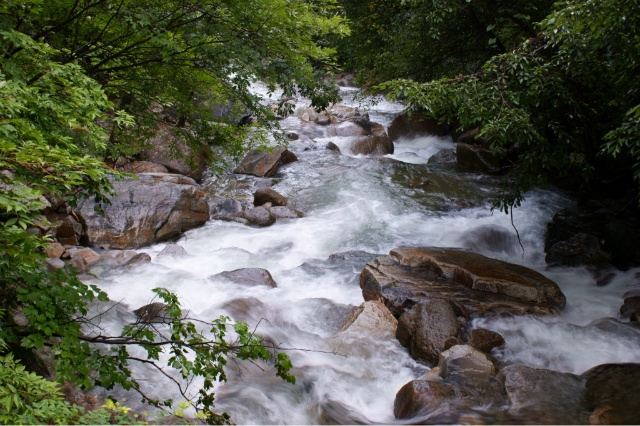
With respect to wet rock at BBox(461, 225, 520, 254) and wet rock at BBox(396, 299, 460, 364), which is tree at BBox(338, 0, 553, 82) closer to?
wet rock at BBox(461, 225, 520, 254)

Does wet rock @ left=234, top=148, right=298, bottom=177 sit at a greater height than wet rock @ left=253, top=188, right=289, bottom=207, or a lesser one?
greater

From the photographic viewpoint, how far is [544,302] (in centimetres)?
580

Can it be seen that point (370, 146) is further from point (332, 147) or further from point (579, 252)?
point (579, 252)

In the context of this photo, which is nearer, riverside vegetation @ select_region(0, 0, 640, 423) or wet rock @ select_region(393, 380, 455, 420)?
riverside vegetation @ select_region(0, 0, 640, 423)

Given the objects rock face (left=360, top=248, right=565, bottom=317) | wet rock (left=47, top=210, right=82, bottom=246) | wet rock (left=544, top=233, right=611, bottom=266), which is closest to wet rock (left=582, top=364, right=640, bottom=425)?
rock face (left=360, top=248, right=565, bottom=317)

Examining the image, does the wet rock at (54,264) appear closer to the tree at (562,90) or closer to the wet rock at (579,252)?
the tree at (562,90)

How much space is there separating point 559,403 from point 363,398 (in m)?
1.90

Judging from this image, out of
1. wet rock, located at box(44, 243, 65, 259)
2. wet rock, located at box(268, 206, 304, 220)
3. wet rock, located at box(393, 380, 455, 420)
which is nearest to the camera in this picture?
wet rock, located at box(393, 380, 455, 420)

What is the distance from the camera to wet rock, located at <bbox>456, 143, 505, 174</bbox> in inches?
506

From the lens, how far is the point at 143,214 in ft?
27.1

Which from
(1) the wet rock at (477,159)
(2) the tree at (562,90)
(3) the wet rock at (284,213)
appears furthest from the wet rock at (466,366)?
(1) the wet rock at (477,159)

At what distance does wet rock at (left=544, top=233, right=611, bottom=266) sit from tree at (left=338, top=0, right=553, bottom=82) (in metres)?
4.22

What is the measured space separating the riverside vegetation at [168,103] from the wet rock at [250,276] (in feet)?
4.71

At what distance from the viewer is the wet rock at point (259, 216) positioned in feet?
31.9
